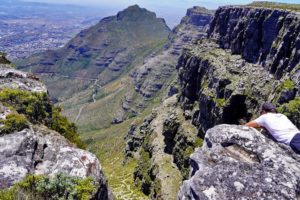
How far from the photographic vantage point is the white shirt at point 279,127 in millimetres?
22484

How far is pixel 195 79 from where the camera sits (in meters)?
159

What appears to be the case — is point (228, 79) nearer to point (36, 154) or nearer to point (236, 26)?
point (236, 26)

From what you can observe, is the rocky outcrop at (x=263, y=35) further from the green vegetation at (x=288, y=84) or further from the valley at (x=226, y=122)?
the green vegetation at (x=288, y=84)

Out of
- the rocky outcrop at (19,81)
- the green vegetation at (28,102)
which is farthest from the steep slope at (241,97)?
the rocky outcrop at (19,81)

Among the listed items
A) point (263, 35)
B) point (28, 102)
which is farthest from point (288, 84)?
point (28, 102)

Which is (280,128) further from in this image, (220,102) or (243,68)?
(243,68)

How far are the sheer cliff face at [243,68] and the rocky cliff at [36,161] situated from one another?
46533 millimetres

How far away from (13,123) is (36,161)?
5.42 meters

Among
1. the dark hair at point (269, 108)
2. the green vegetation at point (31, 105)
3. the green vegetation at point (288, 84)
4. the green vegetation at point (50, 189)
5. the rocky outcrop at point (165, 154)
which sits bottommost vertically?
the rocky outcrop at point (165, 154)

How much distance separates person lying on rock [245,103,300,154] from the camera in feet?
73.2

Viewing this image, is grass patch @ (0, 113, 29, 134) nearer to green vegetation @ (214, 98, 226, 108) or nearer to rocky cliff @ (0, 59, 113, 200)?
rocky cliff @ (0, 59, 113, 200)

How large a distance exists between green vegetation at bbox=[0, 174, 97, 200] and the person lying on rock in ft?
39.8

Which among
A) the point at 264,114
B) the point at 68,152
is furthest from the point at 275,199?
the point at 68,152

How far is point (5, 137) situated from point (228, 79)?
96.9m
